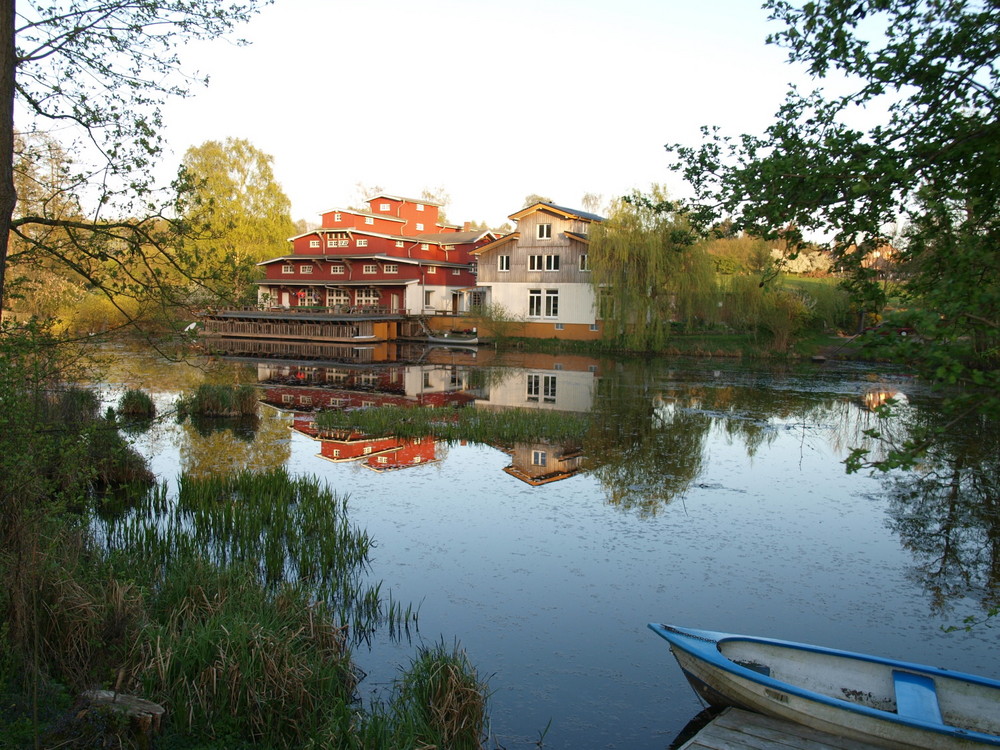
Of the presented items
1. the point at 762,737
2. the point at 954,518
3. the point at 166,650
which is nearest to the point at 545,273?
the point at 954,518

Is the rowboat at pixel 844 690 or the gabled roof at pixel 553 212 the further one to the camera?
the gabled roof at pixel 553 212

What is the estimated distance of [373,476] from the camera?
13.6 m

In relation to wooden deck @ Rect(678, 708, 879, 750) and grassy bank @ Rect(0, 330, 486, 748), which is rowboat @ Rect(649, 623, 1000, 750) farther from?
grassy bank @ Rect(0, 330, 486, 748)

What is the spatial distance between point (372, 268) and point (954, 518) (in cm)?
4089

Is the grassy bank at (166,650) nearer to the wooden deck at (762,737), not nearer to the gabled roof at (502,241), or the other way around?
the wooden deck at (762,737)

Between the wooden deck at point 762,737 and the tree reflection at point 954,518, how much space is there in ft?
9.53

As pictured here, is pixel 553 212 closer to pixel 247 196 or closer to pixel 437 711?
pixel 247 196

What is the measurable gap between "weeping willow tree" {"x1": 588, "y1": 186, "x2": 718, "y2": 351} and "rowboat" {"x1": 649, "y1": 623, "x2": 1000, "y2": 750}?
33.1 meters

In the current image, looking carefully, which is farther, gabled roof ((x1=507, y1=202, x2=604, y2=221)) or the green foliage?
gabled roof ((x1=507, y1=202, x2=604, y2=221))

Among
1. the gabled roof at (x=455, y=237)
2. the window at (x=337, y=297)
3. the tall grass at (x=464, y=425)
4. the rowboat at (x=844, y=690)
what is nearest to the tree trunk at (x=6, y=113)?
the rowboat at (x=844, y=690)

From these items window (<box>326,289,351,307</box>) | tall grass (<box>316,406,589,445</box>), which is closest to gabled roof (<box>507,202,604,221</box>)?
window (<box>326,289,351,307</box>)

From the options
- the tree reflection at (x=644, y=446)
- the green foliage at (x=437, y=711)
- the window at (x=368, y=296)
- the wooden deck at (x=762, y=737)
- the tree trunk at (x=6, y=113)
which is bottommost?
the wooden deck at (x=762, y=737)

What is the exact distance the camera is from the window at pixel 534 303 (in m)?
45.1

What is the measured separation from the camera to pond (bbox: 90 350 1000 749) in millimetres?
6961
